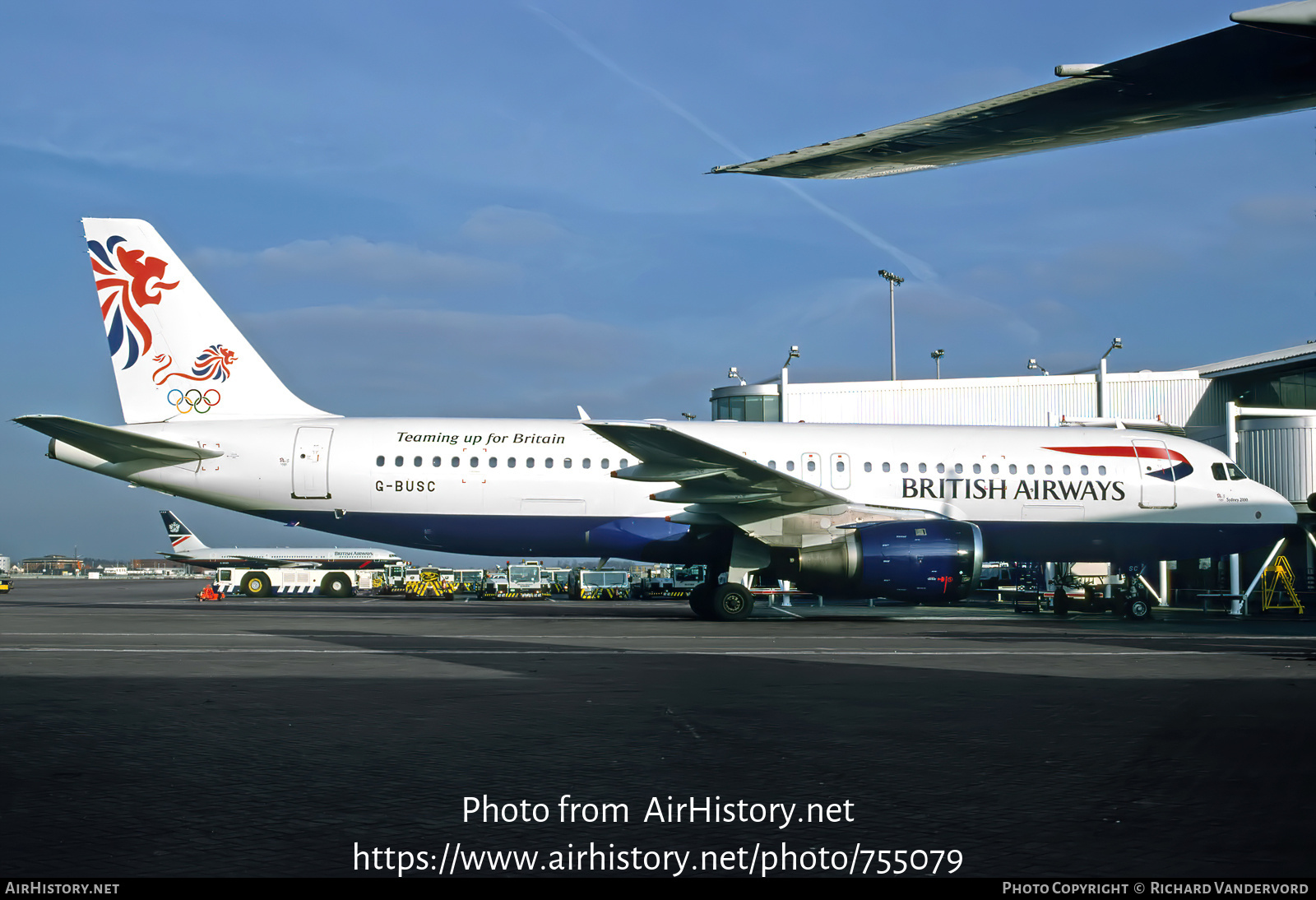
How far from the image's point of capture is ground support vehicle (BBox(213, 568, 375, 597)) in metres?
53.5

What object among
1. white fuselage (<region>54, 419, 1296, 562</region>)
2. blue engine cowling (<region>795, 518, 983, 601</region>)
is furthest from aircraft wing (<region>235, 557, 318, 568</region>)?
blue engine cowling (<region>795, 518, 983, 601</region>)

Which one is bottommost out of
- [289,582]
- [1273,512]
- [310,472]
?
[289,582]

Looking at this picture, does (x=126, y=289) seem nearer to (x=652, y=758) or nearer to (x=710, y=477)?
(x=710, y=477)

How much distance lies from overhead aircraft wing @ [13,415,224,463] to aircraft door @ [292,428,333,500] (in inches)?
67.1

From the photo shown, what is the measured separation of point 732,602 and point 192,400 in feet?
42.7

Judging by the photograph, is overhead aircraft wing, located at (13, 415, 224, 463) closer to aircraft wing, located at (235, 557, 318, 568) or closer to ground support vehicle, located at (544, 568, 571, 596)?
ground support vehicle, located at (544, 568, 571, 596)

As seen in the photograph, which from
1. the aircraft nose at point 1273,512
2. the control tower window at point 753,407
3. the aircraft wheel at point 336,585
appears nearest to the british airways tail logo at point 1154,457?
the aircraft nose at point 1273,512

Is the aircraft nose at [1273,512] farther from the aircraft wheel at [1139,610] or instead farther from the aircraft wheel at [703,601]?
the aircraft wheel at [703,601]

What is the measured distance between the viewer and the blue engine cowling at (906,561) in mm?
19766

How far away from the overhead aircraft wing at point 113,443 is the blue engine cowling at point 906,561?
13.5 metres

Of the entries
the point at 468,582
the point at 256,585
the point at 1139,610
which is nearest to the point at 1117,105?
the point at 1139,610

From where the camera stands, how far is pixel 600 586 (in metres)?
49.9

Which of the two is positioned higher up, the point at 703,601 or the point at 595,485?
the point at 595,485
